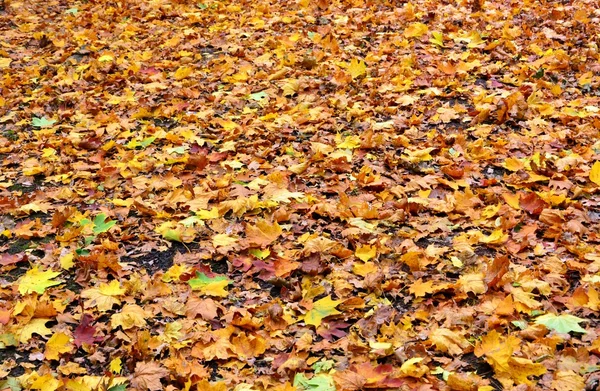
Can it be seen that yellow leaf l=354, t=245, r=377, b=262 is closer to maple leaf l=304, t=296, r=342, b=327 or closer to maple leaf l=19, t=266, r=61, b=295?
maple leaf l=304, t=296, r=342, b=327

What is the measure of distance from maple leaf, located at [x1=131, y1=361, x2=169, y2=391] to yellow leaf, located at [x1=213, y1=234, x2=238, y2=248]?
3.01 ft

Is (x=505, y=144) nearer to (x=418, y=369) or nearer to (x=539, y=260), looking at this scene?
(x=539, y=260)

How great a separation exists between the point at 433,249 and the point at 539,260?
55 cm

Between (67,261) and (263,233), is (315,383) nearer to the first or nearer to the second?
(263,233)

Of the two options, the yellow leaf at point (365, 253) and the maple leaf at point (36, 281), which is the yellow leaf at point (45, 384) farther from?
the yellow leaf at point (365, 253)

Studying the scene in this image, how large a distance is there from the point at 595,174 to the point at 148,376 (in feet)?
9.46

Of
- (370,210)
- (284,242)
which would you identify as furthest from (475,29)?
(284,242)

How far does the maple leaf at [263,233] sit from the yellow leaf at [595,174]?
1.96 meters

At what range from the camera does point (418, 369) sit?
8.53ft

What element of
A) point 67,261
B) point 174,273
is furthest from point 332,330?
point 67,261

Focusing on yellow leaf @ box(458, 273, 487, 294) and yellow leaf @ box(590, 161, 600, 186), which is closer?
yellow leaf @ box(458, 273, 487, 294)

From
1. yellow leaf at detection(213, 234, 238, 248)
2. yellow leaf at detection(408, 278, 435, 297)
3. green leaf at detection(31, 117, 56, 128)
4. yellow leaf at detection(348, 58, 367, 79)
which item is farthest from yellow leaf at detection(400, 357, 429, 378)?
green leaf at detection(31, 117, 56, 128)

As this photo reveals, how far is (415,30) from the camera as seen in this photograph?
627 cm

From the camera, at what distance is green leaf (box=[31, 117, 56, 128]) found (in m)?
5.24
